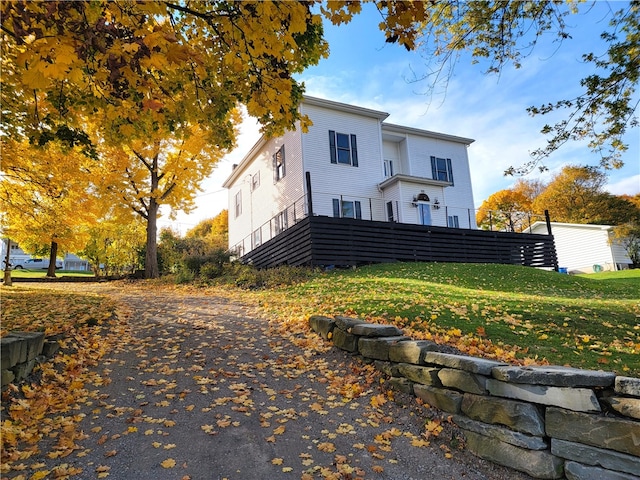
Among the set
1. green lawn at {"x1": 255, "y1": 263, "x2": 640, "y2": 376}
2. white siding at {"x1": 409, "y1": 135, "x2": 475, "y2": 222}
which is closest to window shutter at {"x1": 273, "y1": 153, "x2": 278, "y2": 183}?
white siding at {"x1": 409, "y1": 135, "x2": 475, "y2": 222}

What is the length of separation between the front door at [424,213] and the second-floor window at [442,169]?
350 cm

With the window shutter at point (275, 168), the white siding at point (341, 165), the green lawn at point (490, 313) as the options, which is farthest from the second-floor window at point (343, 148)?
the green lawn at point (490, 313)

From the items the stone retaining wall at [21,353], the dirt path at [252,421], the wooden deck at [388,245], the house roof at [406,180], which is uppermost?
the house roof at [406,180]

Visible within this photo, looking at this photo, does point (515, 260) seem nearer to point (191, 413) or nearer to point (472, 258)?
point (472, 258)

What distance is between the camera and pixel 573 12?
229 inches

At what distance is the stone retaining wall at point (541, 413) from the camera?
2900 millimetres

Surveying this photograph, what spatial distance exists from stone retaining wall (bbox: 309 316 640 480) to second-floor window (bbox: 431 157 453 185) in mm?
18093

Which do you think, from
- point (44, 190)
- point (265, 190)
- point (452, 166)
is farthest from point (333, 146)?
point (44, 190)

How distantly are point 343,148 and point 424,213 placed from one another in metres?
4.81

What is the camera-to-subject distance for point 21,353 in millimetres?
3988

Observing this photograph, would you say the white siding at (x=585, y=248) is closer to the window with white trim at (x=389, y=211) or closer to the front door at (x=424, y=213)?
the front door at (x=424, y=213)

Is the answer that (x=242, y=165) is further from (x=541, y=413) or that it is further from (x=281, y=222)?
(x=541, y=413)

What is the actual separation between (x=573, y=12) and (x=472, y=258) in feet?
40.2

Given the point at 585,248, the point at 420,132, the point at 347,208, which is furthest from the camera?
A: the point at 585,248
